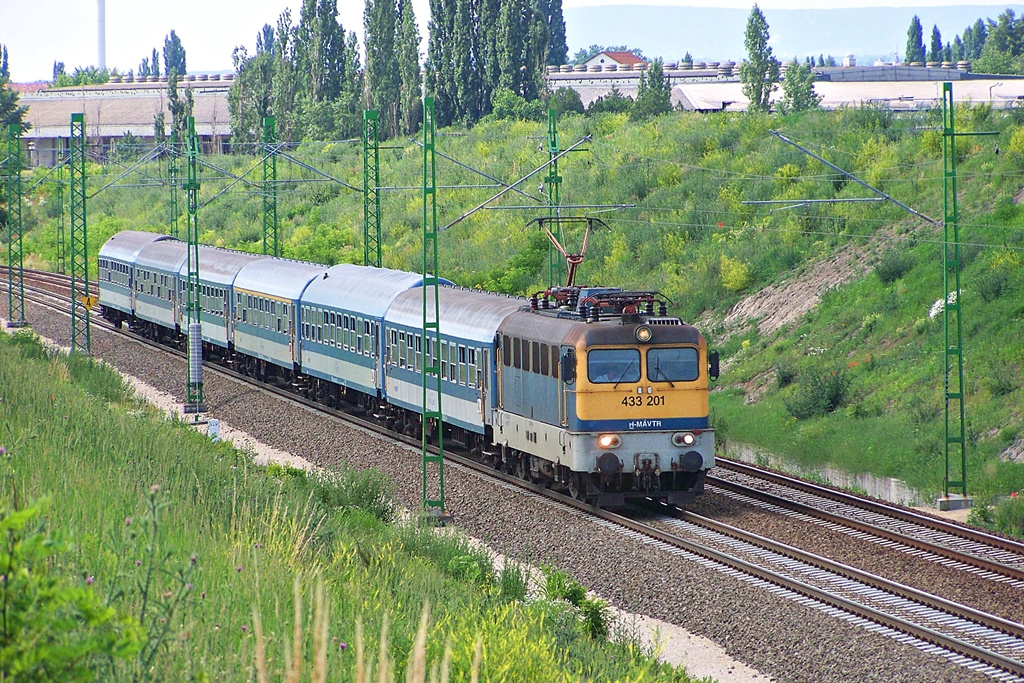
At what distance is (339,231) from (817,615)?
171 feet

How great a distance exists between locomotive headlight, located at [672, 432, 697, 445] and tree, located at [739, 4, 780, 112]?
4289 centimetres

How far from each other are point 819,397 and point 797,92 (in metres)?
34.6

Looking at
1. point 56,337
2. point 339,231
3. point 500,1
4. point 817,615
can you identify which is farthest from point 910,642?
point 500,1

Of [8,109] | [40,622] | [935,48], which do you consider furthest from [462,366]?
[935,48]

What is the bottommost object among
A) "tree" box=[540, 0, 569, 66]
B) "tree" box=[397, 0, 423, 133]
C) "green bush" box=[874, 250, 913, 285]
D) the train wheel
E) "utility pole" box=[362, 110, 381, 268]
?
the train wheel

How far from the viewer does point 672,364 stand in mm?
19797

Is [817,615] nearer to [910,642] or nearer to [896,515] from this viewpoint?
[910,642]

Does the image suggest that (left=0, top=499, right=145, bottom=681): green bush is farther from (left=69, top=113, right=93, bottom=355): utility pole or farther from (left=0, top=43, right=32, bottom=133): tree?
(left=0, top=43, right=32, bottom=133): tree

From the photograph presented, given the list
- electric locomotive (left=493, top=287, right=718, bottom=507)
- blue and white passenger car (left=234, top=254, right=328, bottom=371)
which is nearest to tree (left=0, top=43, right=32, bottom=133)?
blue and white passenger car (left=234, top=254, right=328, bottom=371)

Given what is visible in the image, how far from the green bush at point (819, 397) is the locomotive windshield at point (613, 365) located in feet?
39.3

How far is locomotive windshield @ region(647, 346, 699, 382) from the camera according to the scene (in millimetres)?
19688

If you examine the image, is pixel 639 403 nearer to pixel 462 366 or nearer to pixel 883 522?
pixel 883 522

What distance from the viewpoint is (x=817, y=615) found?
1420cm

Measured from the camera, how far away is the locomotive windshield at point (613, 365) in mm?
19406
